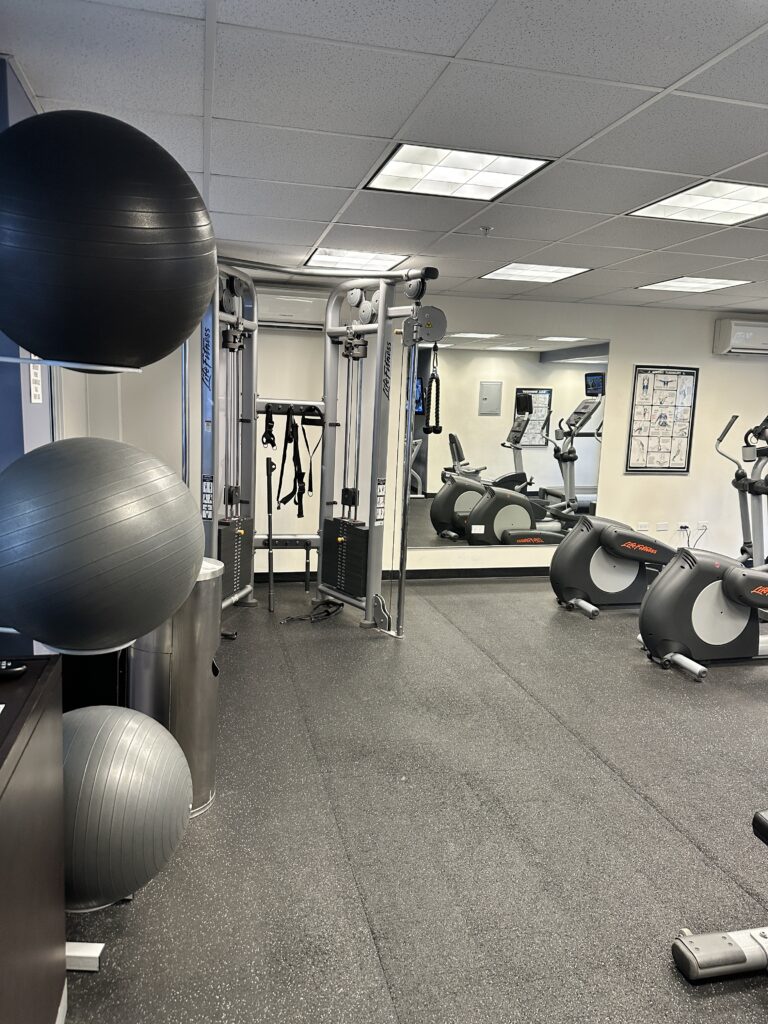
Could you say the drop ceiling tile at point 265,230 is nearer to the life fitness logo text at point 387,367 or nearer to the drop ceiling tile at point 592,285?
the life fitness logo text at point 387,367

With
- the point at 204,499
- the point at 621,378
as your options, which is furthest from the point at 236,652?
the point at 621,378

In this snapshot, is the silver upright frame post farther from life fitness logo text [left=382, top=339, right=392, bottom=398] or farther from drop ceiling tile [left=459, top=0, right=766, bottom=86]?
drop ceiling tile [left=459, top=0, right=766, bottom=86]

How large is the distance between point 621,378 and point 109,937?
5924 mm

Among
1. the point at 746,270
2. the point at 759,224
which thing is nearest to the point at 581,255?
the point at 759,224

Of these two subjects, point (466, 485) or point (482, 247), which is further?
point (466, 485)

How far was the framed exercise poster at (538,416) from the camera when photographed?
6.70 metres

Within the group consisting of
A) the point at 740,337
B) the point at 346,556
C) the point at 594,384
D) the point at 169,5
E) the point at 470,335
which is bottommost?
the point at 346,556

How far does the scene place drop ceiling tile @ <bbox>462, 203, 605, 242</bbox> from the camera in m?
3.50

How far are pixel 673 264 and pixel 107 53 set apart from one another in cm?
374

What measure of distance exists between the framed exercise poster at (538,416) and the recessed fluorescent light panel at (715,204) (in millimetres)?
3100

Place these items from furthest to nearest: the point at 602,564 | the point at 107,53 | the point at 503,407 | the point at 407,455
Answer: the point at 503,407
the point at 602,564
the point at 407,455
the point at 107,53

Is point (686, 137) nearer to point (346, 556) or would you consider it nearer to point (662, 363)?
point (346, 556)

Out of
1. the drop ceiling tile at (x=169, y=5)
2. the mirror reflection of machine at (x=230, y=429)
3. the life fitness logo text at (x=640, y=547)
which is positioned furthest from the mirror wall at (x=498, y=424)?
the drop ceiling tile at (x=169, y=5)

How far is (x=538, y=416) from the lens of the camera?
6.79 m
